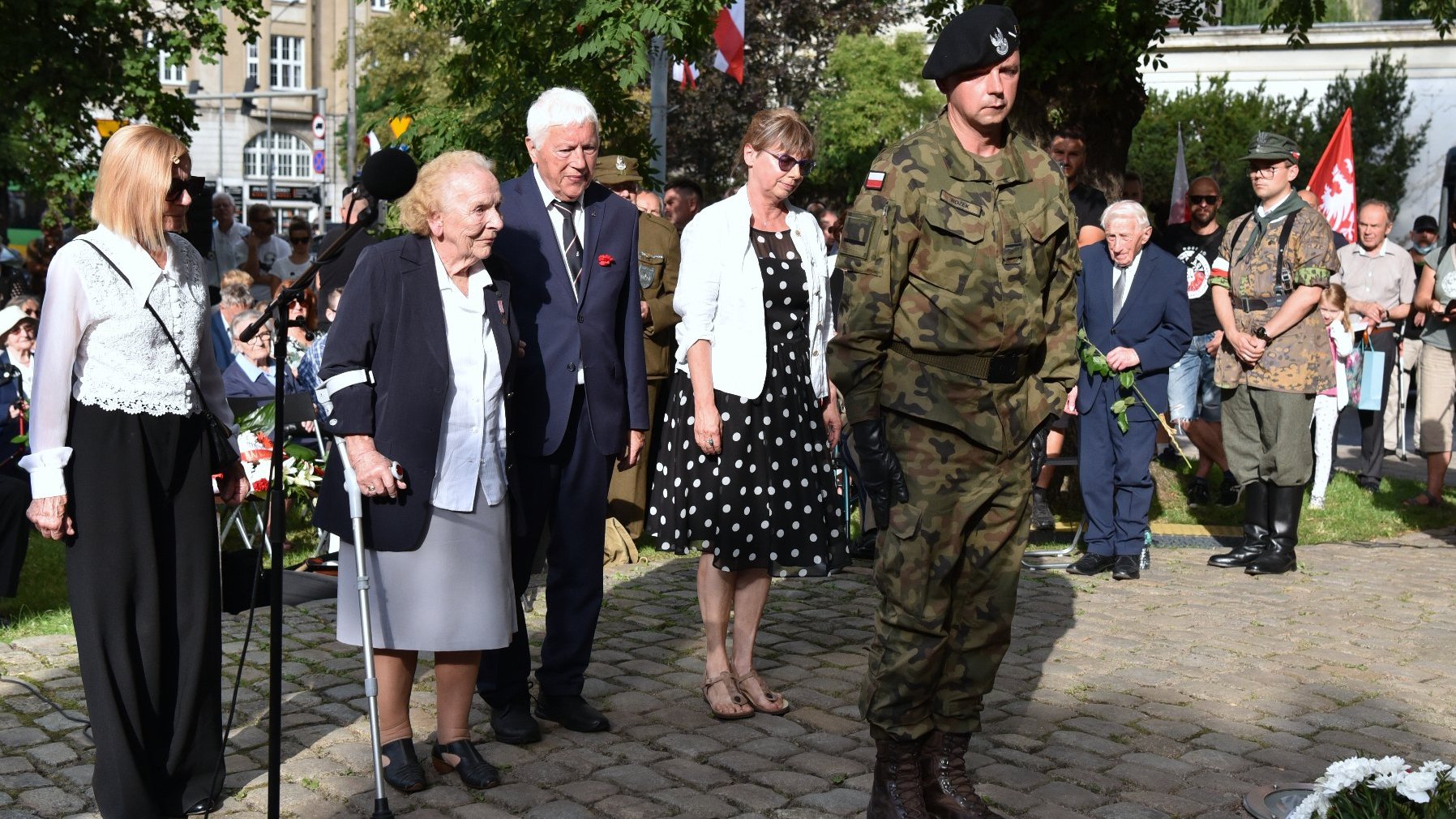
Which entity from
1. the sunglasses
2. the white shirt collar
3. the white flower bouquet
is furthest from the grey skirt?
the white flower bouquet

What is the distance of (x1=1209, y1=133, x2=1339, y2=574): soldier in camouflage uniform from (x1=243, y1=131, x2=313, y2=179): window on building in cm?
7523

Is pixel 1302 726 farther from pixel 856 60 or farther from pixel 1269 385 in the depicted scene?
→ pixel 856 60

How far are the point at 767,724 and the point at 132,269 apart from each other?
2816 mm

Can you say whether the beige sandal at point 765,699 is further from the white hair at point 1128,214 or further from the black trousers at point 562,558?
the white hair at point 1128,214

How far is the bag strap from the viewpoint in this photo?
4.79m

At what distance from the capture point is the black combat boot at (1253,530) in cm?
951

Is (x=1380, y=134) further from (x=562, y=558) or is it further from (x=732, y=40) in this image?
(x=562, y=558)

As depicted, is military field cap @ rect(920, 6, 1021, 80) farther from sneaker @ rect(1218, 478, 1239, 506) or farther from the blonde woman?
sneaker @ rect(1218, 478, 1239, 506)

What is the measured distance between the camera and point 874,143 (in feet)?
145

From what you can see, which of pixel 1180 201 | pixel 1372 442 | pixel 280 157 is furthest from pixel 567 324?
pixel 280 157

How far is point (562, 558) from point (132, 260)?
191 cm

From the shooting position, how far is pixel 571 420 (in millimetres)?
5789

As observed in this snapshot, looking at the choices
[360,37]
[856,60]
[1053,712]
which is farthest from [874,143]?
[1053,712]

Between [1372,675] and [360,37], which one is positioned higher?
[360,37]
